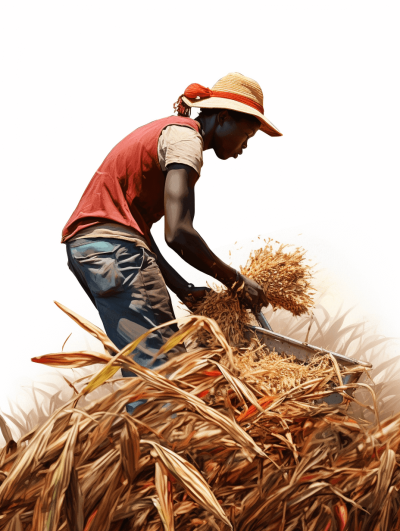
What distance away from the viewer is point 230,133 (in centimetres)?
216

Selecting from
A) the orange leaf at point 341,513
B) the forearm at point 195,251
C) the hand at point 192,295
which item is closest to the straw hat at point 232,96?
the forearm at point 195,251

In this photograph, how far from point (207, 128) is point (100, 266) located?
0.79 m

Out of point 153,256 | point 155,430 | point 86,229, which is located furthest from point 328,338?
point 155,430

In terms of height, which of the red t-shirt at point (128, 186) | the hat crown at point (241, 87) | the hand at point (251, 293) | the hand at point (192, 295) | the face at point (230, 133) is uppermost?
the hat crown at point (241, 87)

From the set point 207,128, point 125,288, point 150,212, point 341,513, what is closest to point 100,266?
point 125,288

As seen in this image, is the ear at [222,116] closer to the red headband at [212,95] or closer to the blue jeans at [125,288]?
the red headband at [212,95]

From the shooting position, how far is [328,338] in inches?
134

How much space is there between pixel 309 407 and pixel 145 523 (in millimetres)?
553

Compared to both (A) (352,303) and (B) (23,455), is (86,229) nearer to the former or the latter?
(B) (23,455)

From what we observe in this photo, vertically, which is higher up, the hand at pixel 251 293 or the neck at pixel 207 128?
the neck at pixel 207 128

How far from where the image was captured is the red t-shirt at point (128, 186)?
2035mm

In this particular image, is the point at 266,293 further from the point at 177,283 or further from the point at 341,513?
the point at 341,513

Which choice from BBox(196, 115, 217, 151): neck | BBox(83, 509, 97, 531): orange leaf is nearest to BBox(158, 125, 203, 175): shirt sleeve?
BBox(196, 115, 217, 151): neck

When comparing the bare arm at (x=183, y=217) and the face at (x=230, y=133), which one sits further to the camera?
the face at (x=230, y=133)
